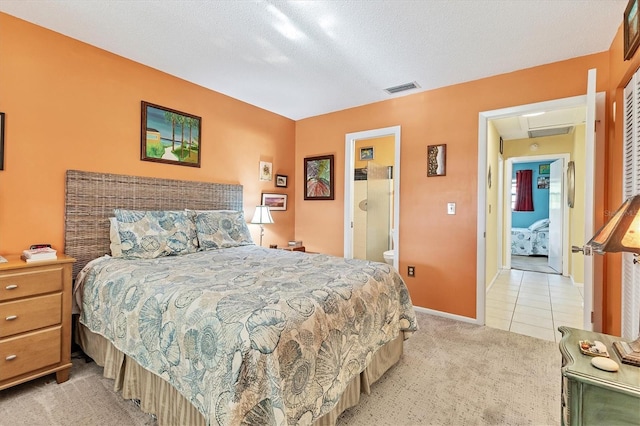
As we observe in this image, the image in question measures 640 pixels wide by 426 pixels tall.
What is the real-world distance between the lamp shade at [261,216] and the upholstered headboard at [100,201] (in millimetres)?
847

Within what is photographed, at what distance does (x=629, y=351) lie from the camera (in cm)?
108

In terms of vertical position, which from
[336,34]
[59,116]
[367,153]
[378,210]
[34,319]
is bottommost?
[34,319]

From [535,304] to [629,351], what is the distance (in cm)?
310

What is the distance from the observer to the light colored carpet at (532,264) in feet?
18.6

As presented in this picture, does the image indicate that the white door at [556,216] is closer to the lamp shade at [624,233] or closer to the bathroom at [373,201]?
the bathroom at [373,201]

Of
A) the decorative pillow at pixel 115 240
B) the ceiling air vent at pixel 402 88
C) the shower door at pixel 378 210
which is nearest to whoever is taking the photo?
the decorative pillow at pixel 115 240

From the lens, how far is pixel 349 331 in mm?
1583

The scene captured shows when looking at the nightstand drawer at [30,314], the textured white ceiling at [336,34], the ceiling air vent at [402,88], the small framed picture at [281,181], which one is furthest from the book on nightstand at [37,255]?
the ceiling air vent at [402,88]

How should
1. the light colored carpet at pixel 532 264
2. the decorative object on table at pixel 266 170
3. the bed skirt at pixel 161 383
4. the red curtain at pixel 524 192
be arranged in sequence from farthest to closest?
the red curtain at pixel 524 192, the light colored carpet at pixel 532 264, the decorative object on table at pixel 266 170, the bed skirt at pixel 161 383

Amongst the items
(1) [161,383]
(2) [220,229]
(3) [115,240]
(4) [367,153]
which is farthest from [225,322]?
(4) [367,153]

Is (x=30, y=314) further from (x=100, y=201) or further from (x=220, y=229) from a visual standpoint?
(x=220, y=229)

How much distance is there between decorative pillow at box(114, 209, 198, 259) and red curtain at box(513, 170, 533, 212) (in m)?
8.58

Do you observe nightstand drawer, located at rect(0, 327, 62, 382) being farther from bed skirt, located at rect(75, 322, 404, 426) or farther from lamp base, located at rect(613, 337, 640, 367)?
lamp base, located at rect(613, 337, 640, 367)

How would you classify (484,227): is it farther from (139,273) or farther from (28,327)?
(28,327)
